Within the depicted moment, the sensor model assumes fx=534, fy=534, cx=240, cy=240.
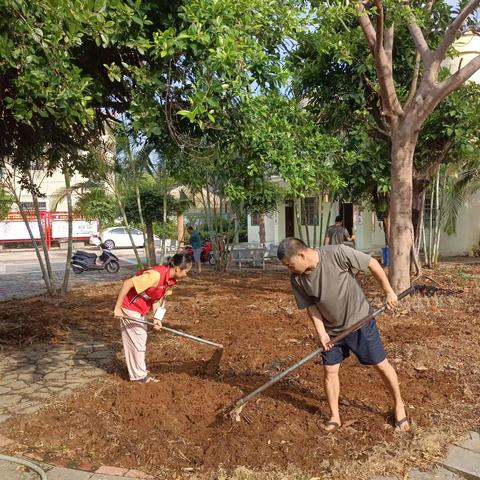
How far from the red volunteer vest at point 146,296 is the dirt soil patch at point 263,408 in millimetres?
742

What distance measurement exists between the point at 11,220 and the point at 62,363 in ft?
93.2

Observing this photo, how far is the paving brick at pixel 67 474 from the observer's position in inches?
133

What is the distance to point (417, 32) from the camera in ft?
26.3

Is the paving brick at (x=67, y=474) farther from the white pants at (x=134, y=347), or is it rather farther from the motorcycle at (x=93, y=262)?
the motorcycle at (x=93, y=262)

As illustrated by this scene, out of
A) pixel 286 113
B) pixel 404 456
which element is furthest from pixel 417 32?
pixel 404 456

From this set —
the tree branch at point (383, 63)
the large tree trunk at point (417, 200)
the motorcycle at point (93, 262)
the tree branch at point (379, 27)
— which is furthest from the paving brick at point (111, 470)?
the motorcycle at point (93, 262)

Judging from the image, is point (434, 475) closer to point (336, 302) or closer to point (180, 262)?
point (336, 302)

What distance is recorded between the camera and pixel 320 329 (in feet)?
13.3

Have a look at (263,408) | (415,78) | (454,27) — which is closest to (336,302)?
(263,408)

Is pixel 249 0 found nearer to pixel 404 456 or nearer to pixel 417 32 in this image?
pixel 404 456

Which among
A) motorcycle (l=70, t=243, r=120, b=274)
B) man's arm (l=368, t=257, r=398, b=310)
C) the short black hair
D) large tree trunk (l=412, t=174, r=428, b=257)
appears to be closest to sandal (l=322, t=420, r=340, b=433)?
man's arm (l=368, t=257, r=398, b=310)

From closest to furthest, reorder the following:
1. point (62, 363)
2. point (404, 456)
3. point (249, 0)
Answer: point (404, 456) < point (249, 0) < point (62, 363)

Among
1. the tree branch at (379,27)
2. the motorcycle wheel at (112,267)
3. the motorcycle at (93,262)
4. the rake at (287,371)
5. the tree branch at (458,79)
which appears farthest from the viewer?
the motorcycle wheel at (112,267)

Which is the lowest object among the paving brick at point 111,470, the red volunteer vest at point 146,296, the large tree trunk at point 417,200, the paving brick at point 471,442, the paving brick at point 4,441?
the paving brick at point 111,470
